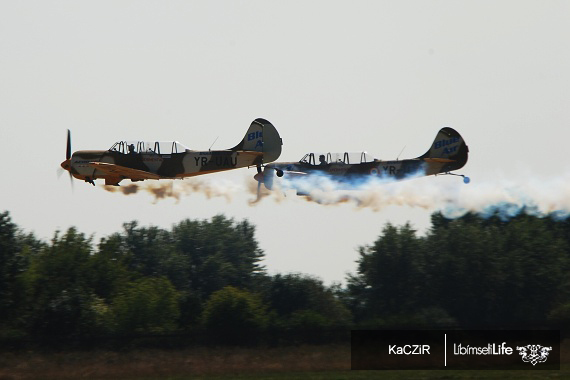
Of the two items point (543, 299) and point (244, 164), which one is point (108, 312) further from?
point (543, 299)

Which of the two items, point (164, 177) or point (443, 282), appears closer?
point (164, 177)

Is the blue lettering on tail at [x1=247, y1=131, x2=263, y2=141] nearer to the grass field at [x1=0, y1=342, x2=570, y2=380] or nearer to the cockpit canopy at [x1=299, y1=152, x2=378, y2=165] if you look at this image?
the cockpit canopy at [x1=299, y1=152, x2=378, y2=165]

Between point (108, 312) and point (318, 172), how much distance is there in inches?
647

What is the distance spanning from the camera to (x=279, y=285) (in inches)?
3000

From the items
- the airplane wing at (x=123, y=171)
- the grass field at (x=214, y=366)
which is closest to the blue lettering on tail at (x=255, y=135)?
the airplane wing at (x=123, y=171)

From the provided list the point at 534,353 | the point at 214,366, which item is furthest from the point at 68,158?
the point at 534,353

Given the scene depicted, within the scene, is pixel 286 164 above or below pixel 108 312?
above

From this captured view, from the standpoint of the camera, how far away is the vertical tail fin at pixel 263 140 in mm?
47500

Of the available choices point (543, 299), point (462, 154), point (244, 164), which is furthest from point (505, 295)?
point (244, 164)

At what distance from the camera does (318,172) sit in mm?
52938

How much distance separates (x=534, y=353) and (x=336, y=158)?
1885cm

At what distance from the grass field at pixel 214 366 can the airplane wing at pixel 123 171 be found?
10982 millimetres

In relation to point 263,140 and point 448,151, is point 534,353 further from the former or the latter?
point 448,151

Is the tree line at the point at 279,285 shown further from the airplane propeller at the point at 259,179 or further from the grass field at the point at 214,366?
the grass field at the point at 214,366
